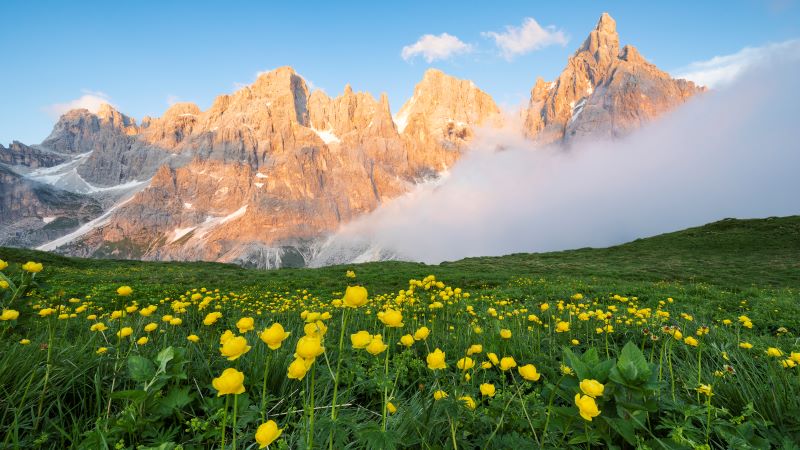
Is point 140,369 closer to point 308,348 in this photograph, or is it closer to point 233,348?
point 233,348

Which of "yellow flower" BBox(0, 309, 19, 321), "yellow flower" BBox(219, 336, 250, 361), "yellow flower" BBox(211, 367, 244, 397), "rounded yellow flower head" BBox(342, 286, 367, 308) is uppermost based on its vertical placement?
"rounded yellow flower head" BBox(342, 286, 367, 308)

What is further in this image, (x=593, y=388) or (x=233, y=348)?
(x=233, y=348)

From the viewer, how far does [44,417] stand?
243 cm

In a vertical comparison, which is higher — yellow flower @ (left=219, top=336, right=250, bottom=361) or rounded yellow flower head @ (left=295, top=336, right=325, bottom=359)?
rounded yellow flower head @ (left=295, top=336, right=325, bottom=359)

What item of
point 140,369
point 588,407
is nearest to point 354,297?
point 588,407

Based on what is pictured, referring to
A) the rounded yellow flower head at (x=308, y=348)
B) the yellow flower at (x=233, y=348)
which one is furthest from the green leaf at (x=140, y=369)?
the rounded yellow flower head at (x=308, y=348)

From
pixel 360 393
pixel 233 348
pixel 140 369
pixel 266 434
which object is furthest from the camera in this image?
pixel 360 393

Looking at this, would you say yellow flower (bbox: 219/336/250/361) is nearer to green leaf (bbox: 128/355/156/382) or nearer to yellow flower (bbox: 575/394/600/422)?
green leaf (bbox: 128/355/156/382)

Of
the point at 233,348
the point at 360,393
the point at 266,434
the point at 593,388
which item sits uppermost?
the point at 233,348

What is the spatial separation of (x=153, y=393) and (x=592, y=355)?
2920 mm

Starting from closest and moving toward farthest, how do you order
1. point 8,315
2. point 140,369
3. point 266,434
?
1. point 266,434
2. point 140,369
3. point 8,315

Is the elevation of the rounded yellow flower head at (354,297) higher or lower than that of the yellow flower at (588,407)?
higher

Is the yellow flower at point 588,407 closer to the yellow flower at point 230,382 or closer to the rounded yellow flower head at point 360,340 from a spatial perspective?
the rounded yellow flower head at point 360,340

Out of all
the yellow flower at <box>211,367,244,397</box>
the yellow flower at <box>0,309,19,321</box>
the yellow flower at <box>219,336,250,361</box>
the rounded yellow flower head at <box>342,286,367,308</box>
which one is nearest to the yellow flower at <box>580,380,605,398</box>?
the rounded yellow flower head at <box>342,286,367,308</box>
